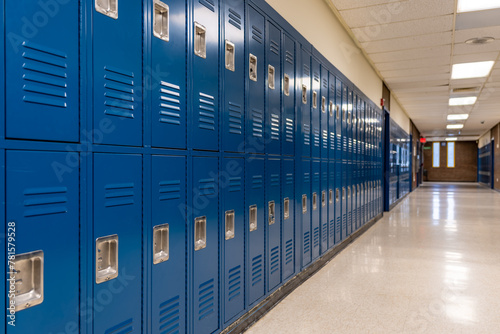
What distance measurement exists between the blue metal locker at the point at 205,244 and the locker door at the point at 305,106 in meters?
1.57

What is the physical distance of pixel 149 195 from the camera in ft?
5.74

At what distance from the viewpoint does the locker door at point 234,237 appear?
7.93 feet

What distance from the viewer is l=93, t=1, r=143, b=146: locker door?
1.47 metres

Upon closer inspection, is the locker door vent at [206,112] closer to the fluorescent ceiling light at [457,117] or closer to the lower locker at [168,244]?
the lower locker at [168,244]

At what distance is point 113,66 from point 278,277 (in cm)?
221

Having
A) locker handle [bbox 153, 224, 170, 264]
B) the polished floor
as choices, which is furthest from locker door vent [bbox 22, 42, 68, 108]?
the polished floor

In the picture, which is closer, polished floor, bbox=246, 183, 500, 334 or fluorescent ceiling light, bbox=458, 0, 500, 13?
polished floor, bbox=246, 183, 500, 334

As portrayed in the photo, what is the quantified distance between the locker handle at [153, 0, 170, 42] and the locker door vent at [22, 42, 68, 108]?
0.55 m

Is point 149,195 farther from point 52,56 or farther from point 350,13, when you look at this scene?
point 350,13

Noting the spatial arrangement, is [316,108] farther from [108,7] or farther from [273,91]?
[108,7]

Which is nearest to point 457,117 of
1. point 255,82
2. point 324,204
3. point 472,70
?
point 472,70

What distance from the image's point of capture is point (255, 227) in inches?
110

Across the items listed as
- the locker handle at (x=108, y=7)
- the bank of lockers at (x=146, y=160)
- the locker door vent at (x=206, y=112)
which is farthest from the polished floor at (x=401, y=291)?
the locker handle at (x=108, y=7)

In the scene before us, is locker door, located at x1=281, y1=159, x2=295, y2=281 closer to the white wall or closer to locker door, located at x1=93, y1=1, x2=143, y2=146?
the white wall
